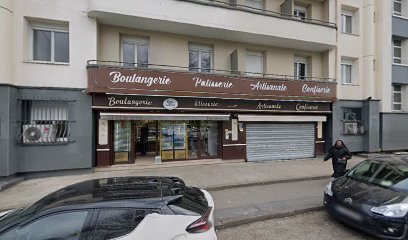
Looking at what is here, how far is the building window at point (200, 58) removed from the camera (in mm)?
11219

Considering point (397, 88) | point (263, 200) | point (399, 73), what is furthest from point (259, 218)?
point (397, 88)

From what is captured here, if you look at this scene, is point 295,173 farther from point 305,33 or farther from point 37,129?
point 37,129

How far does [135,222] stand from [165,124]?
8.25 meters

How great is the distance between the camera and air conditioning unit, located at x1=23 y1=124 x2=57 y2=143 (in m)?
8.30

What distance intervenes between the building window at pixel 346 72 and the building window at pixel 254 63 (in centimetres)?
492

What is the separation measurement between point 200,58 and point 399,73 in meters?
12.1

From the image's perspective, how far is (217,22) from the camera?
33.4 feet

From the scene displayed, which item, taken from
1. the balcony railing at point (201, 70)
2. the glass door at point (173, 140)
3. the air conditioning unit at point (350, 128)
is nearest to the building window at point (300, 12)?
the balcony railing at point (201, 70)

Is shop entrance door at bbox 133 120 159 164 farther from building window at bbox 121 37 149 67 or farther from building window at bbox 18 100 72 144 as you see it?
building window at bbox 18 100 72 144

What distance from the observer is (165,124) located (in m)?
10.7

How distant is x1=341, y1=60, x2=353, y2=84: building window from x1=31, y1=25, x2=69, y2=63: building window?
44.0 ft

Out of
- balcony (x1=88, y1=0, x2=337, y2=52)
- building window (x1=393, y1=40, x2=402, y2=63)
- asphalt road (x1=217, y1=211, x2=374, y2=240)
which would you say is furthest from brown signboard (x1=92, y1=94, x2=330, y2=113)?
building window (x1=393, y1=40, x2=402, y2=63)

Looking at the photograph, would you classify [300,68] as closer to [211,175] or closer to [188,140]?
[188,140]

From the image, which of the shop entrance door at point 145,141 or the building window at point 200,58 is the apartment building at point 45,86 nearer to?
the shop entrance door at point 145,141
